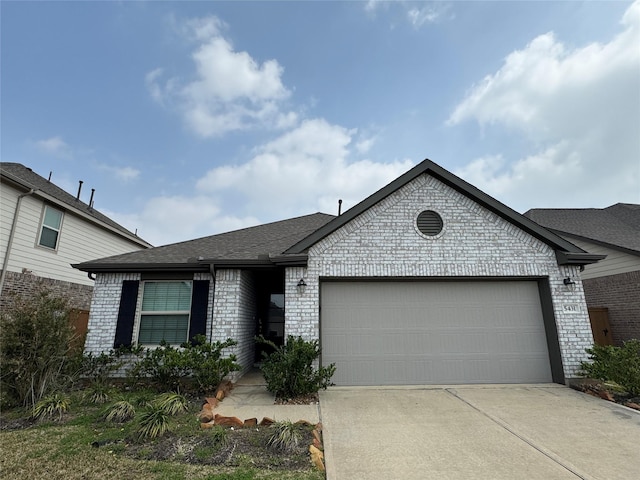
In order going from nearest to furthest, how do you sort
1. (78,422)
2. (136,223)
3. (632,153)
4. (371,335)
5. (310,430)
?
(310,430)
(78,422)
(371,335)
(632,153)
(136,223)

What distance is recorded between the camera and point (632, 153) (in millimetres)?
12812

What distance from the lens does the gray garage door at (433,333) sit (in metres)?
7.20

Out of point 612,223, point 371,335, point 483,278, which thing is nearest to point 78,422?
point 371,335

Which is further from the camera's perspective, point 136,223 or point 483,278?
point 136,223

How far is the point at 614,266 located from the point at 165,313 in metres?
14.3

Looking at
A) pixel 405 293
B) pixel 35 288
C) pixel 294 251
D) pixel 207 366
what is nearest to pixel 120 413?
pixel 207 366

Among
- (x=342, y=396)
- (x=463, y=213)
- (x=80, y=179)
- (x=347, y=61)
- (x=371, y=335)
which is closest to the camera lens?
(x=342, y=396)

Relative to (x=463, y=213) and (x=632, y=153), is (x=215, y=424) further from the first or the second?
(x=632, y=153)

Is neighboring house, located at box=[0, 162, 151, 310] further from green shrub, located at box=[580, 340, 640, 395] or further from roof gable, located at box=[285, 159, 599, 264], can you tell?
green shrub, located at box=[580, 340, 640, 395]

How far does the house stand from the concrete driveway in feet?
3.03

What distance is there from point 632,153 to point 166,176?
66.7ft

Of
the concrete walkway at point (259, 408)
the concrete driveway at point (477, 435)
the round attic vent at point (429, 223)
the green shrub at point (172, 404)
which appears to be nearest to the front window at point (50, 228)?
the green shrub at point (172, 404)

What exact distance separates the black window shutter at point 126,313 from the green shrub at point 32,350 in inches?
65.0

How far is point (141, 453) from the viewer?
3.77m
